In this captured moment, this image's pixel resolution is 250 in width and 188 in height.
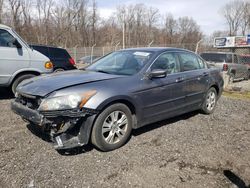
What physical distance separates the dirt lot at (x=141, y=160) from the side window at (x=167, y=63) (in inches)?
44.6

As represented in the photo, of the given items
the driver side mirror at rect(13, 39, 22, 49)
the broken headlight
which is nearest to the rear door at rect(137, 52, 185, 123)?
the broken headlight

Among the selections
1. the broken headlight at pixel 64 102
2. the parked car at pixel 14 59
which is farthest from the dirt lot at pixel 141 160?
the parked car at pixel 14 59

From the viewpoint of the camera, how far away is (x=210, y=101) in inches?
231

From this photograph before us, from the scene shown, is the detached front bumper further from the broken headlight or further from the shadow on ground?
the shadow on ground

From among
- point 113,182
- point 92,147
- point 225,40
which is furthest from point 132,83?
point 225,40

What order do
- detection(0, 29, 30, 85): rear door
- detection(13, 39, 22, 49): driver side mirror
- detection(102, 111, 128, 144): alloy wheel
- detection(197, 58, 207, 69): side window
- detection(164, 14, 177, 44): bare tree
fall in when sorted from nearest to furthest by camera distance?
detection(102, 111, 128, 144): alloy wheel
detection(197, 58, 207, 69): side window
detection(0, 29, 30, 85): rear door
detection(13, 39, 22, 49): driver side mirror
detection(164, 14, 177, 44): bare tree

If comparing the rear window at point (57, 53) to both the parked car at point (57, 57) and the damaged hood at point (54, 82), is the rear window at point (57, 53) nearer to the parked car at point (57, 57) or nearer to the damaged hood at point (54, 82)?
the parked car at point (57, 57)

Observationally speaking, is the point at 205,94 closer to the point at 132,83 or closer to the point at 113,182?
the point at 132,83

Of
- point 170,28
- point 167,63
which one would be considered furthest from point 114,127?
point 170,28

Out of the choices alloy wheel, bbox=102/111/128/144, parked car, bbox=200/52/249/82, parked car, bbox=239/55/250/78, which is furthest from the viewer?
parked car, bbox=239/55/250/78

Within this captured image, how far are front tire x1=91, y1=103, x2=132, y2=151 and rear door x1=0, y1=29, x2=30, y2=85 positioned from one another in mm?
4126

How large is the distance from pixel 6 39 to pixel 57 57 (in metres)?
3.10

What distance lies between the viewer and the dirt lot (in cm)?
299

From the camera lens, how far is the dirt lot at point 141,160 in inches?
118
